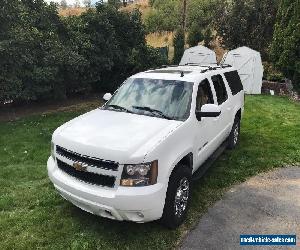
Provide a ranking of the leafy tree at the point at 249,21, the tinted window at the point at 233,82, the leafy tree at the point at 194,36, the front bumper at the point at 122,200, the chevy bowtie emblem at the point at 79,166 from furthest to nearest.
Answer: the leafy tree at the point at 194,36 < the leafy tree at the point at 249,21 < the tinted window at the point at 233,82 < the chevy bowtie emblem at the point at 79,166 < the front bumper at the point at 122,200

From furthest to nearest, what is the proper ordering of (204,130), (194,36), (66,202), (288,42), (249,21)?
1. (194,36)
2. (249,21)
3. (288,42)
4. (204,130)
5. (66,202)

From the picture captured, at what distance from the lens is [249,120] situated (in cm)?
1274

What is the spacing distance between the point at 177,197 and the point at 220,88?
3082 mm

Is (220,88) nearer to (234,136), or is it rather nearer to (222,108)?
(222,108)

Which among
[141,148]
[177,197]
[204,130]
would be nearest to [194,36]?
[204,130]

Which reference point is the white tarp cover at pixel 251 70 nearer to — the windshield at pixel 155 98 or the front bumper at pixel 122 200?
the windshield at pixel 155 98

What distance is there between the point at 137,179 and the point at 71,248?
4.37 ft

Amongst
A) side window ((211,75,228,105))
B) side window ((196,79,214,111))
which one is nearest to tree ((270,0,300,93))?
side window ((211,75,228,105))

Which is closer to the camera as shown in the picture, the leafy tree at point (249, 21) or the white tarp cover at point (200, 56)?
the white tarp cover at point (200, 56)

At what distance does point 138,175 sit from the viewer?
4832 millimetres

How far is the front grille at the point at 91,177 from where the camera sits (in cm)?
489

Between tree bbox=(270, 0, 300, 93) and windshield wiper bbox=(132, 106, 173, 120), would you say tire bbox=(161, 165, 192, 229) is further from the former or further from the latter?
tree bbox=(270, 0, 300, 93)

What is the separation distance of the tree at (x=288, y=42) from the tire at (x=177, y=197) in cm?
1268

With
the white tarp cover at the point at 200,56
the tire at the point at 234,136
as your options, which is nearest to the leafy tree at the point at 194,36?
the white tarp cover at the point at 200,56
